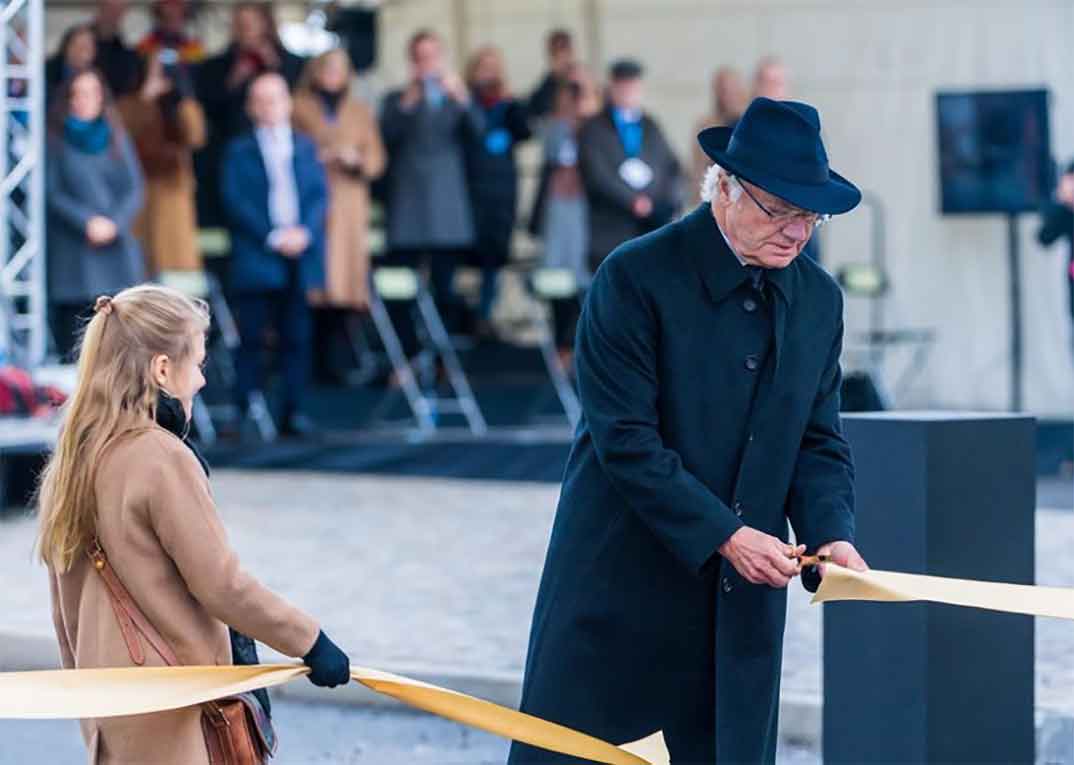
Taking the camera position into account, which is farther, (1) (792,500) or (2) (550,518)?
(2) (550,518)

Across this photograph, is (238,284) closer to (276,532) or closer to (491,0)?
(276,532)

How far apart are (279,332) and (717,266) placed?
31.4 feet

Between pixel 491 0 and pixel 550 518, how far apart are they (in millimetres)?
7225

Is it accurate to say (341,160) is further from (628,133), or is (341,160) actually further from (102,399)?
(102,399)

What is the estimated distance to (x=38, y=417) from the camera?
11.1 meters

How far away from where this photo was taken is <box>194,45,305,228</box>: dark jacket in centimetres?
1485

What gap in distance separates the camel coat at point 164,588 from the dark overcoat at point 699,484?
24.6 inches

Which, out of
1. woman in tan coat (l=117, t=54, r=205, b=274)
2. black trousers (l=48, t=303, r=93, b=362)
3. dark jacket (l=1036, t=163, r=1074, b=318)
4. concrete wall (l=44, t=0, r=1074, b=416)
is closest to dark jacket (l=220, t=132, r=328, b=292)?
woman in tan coat (l=117, t=54, r=205, b=274)

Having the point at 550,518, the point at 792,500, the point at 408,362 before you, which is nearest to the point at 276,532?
the point at 550,518

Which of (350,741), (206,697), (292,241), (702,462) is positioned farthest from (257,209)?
(206,697)

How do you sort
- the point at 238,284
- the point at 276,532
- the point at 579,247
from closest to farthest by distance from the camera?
1. the point at 276,532
2. the point at 238,284
3. the point at 579,247

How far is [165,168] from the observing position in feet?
46.8

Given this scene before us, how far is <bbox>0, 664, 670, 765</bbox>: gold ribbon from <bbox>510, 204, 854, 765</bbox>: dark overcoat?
0.06 meters

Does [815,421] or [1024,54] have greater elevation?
[1024,54]
